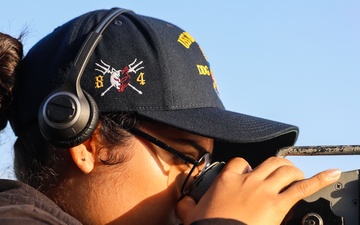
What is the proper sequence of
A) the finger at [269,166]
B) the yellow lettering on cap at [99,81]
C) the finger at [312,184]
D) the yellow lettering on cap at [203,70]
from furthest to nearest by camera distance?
the yellow lettering on cap at [203,70]
the yellow lettering on cap at [99,81]
the finger at [269,166]
the finger at [312,184]

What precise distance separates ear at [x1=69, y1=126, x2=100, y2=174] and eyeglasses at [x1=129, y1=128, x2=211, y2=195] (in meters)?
0.14

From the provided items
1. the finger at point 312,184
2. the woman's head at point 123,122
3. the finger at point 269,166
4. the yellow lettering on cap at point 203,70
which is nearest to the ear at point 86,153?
the woman's head at point 123,122

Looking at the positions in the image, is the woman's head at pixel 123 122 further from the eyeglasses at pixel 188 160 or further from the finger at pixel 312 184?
the finger at pixel 312 184

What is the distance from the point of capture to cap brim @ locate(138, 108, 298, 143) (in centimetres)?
290

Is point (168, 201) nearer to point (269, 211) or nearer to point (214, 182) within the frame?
point (214, 182)

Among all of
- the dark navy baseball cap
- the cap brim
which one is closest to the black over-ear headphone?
the dark navy baseball cap

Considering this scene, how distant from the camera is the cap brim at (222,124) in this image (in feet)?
9.52

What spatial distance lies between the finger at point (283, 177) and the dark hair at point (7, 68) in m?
1.04

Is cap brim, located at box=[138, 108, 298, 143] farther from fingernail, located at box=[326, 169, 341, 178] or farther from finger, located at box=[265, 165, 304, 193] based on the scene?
fingernail, located at box=[326, 169, 341, 178]

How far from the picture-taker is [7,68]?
3.12 m

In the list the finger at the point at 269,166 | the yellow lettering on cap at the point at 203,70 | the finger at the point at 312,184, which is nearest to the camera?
the finger at the point at 312,184

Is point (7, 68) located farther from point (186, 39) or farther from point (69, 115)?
point (186, 39)

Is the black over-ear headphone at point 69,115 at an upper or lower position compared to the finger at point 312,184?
upper

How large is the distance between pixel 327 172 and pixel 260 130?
436mm
